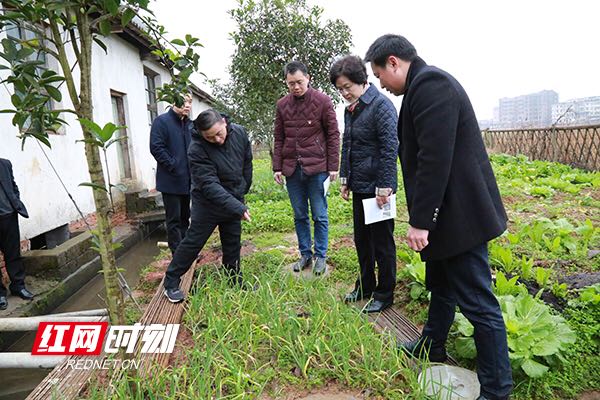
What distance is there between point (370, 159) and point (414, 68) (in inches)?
36.7

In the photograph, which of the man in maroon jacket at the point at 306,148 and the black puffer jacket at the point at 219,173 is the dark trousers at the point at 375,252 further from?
the black puffer jacket at the point at 219,173

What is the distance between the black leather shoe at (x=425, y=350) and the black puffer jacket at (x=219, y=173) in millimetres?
1553

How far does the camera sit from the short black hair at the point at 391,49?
1856mm

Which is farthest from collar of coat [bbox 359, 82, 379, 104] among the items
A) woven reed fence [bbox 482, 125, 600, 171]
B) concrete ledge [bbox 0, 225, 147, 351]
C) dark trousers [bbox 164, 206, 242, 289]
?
woven reed fence [bbox 482, 125, 600, 171]

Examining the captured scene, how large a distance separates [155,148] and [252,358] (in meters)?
2.55

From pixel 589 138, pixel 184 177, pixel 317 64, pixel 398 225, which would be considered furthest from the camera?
pixel 589 138

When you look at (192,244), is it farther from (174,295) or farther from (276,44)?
(276,44)

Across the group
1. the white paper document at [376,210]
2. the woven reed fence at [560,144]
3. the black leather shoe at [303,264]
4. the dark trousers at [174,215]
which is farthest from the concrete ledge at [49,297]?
the woven reed fence at [560,144]

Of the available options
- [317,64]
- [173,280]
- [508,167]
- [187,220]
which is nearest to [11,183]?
[187,220]

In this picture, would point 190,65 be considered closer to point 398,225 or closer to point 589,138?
point 398,225

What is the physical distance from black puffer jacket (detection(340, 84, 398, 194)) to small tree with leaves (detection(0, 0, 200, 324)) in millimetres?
1252

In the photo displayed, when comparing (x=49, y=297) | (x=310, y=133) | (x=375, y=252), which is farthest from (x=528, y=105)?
(x=49, y=297)

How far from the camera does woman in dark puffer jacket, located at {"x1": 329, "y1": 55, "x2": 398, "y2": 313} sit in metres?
2.62

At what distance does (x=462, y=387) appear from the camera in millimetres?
1970
